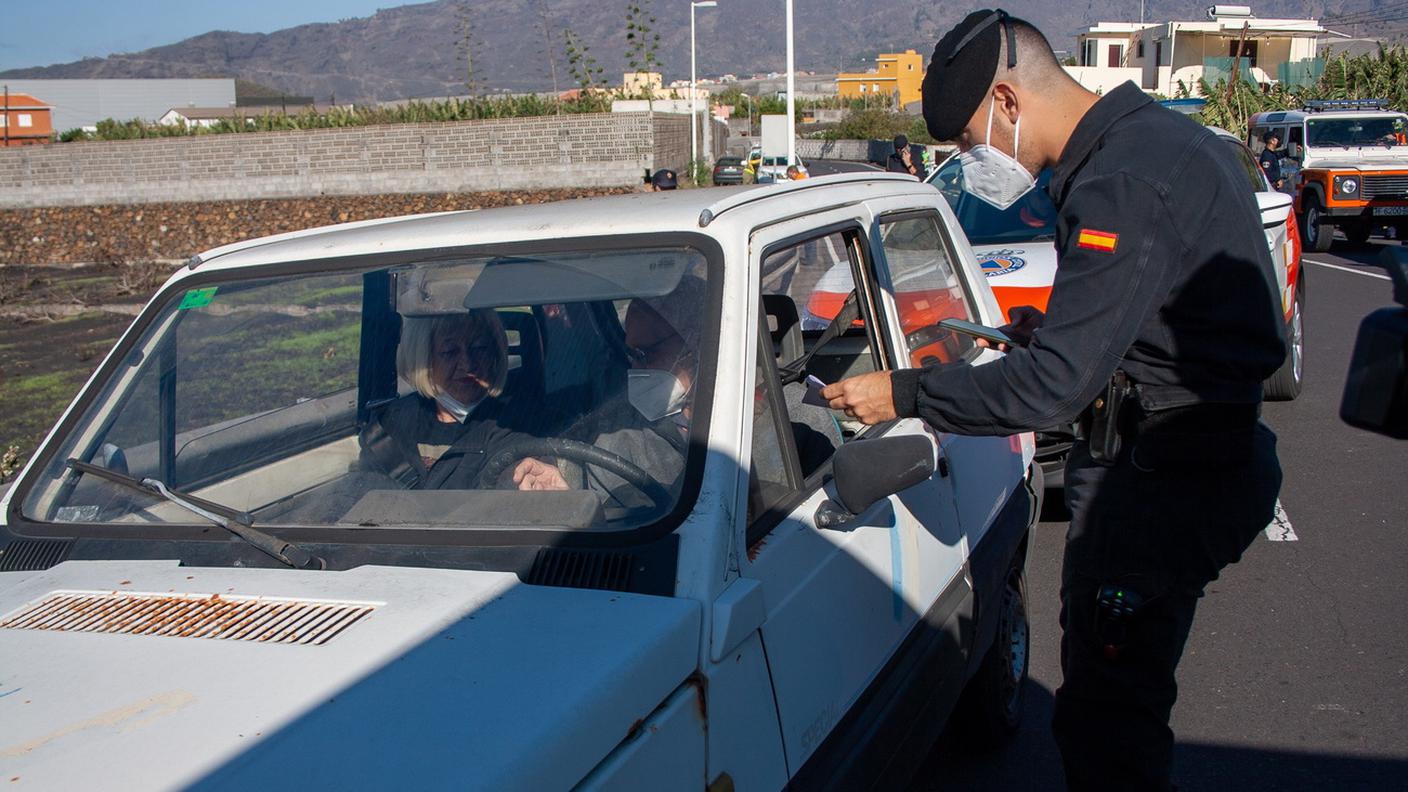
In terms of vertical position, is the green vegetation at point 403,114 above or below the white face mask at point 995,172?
above

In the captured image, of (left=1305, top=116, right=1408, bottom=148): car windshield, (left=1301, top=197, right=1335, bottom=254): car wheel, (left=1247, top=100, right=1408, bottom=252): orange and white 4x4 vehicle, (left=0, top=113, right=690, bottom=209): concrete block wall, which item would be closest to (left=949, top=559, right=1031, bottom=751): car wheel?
(left=1247, top=100, right=1408, bottom=252): orange and white 4x4 vehicle

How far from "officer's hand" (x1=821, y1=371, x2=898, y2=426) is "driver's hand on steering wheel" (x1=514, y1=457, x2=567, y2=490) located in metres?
0.67

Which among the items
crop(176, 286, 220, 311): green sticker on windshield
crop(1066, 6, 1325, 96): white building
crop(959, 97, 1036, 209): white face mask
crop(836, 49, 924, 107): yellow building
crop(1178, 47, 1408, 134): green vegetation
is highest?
crop(836, 49, 924, 107): yellow building

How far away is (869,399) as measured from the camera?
8.50ft

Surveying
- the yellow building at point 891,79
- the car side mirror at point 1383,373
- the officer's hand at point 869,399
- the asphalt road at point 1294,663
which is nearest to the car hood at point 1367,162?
the asphalt road at point 1294,663

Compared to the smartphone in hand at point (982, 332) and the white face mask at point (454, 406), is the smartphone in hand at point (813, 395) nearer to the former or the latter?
the smartphone in hand at point (982, 332)

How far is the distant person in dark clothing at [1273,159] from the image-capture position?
2075cm

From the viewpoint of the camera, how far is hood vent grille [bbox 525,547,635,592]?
2043 millimetres

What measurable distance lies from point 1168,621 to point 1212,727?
1.68m

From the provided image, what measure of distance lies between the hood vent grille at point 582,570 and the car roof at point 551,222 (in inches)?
31.5

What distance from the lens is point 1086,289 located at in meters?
→ 2.30

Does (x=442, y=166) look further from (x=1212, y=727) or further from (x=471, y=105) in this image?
(x=1212, y=727)

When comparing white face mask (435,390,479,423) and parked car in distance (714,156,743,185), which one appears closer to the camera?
white face mask (435,390,479,423)

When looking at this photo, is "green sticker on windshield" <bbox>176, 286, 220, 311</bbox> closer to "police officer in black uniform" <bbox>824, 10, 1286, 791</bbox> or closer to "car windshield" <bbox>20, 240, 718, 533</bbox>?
"car windshield" <bbox>20, 240, 718, 533</bbox>
